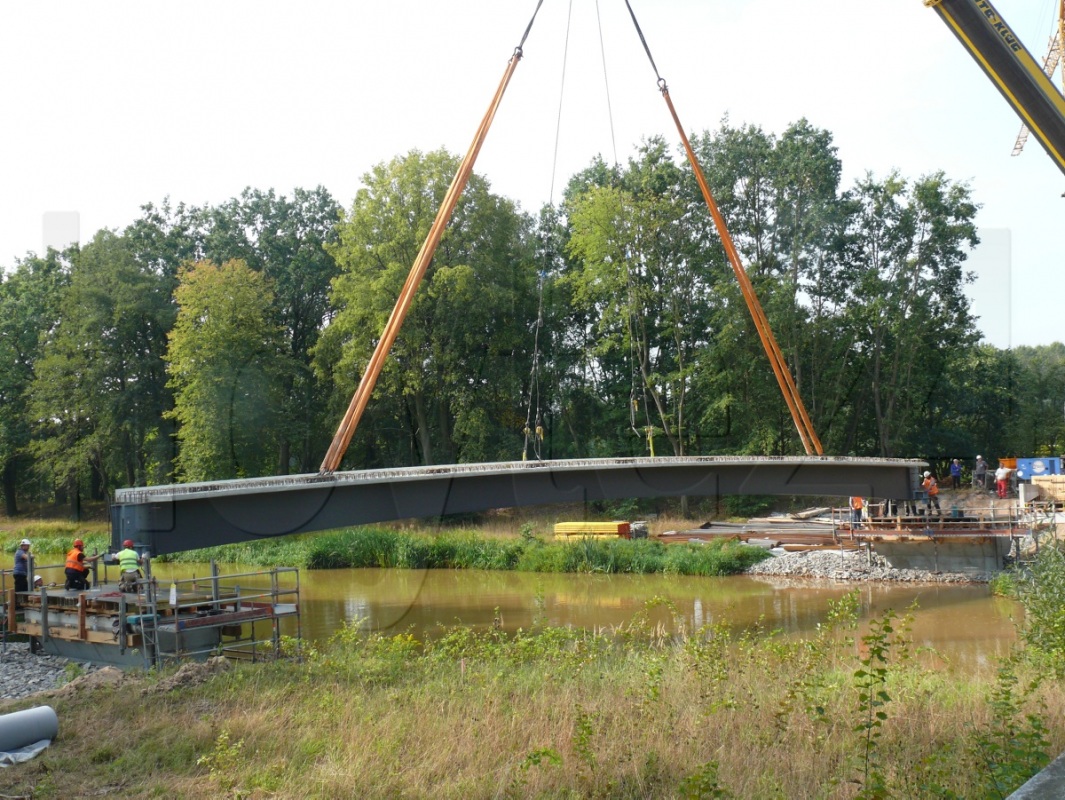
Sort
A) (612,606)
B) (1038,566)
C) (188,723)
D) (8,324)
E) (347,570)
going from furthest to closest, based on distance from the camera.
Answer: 1. (8,324)
2. (347,570)
3. (612,606)
4. (1038,566)
5. (188,723)

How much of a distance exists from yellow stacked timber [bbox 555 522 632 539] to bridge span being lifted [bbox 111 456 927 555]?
11.7 metres

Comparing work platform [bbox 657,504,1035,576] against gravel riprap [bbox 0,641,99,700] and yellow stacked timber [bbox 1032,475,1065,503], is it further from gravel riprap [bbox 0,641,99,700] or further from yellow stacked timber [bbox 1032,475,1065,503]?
gravel riprap [bbox 0,641,99,700]

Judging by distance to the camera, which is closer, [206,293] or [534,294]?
[206,293]

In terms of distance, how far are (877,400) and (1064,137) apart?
105ft

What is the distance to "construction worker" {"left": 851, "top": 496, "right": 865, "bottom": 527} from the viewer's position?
32969 mm

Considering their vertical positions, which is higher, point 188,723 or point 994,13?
point 994,13

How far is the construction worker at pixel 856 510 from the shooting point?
1298 inches

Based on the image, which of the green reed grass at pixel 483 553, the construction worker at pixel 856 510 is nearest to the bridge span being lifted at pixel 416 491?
the construction worker at pixel 856 510

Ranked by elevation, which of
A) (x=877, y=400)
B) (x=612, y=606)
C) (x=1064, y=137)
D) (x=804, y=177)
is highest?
(x=804, y=177)

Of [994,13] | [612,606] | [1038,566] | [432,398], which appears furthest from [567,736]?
[432,398]

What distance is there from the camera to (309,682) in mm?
13742

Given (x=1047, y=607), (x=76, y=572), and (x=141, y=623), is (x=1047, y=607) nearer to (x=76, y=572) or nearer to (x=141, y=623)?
(x=141, y=623)

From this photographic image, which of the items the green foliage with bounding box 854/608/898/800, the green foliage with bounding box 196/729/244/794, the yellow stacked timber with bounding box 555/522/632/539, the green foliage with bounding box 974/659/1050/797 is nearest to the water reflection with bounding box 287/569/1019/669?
the yellow stacked timber with bounding box 555/522/632/539

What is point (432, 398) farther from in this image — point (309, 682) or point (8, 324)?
point (309, 682)
